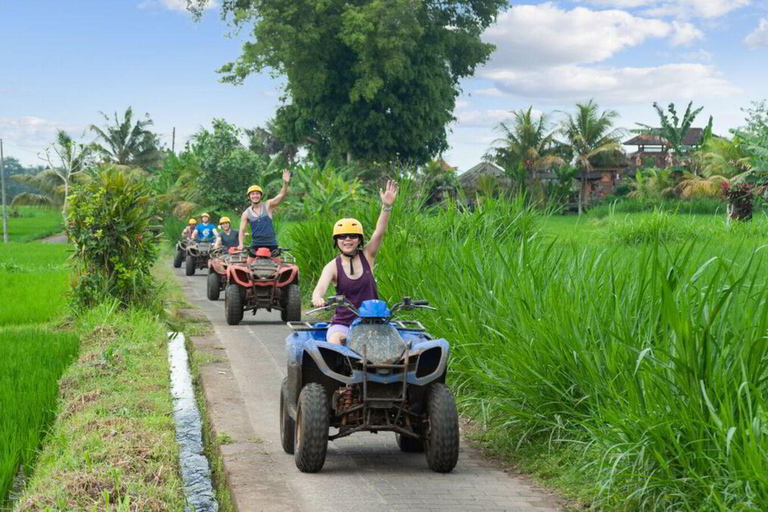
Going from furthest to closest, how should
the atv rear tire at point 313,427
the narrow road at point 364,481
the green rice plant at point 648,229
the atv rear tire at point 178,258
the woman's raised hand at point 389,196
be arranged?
the atv rear tire at point 178,258 → the green rice plant at point 648,229 → the woman's raised hand at point 389,196 → the atv rear tire at point 313,427 → the narrow road at point 364,481

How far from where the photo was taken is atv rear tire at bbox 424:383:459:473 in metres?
6.51

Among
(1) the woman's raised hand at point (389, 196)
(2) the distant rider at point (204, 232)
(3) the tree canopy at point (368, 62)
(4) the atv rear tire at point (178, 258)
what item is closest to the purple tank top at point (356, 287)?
(1) the woman's raised hand at point (389, 196)

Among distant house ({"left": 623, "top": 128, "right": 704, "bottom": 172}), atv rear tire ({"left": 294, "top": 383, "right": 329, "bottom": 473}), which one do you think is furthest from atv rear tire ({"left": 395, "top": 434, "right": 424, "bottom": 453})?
distant house ({"left": 623, "top": 128, "right": 704, "bottom": 172})

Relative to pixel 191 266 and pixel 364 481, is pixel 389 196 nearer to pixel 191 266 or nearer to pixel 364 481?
pixel 364 481

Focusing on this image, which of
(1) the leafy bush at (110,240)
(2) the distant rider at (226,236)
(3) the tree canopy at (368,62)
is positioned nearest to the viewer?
(1) the leafy bush at (110,240)

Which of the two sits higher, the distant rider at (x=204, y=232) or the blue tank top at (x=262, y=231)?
the blue tank top at (x=262, y=231)

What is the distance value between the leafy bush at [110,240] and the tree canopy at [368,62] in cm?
3478

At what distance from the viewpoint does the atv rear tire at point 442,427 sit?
6.51 metres

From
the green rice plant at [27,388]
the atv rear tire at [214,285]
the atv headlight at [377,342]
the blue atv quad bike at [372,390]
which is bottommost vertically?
the atv rear tire at [214,285]

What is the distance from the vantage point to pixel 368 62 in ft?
163

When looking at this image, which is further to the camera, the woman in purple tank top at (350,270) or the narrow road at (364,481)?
the woman in purple tank top at (350,270)

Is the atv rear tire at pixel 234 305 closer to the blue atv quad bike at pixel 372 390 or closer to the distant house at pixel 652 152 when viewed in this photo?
the blue atv quad bike at pixel 372 390

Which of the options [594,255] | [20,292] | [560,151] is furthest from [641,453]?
[560,151]

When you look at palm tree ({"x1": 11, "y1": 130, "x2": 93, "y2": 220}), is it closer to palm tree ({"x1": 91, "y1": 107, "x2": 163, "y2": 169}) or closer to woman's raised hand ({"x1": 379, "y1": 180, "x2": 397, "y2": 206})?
palm tree ({"x1": 91, "y1": 107, "x2": 163, "y2": 169})
